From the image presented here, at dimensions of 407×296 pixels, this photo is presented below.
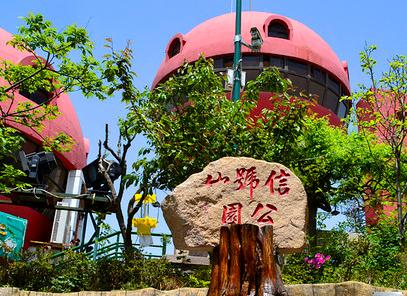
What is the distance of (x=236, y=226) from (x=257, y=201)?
1.32 metres

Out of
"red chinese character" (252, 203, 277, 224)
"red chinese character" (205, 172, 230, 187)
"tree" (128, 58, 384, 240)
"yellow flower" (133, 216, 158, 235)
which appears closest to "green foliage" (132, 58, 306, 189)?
"tree" (128, 58, 384, 240)

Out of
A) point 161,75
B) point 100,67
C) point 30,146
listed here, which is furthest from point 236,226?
point 161,75

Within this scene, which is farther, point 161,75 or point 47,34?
point 161,75

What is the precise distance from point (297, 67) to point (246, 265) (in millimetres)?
14698

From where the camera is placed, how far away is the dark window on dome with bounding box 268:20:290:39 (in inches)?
790

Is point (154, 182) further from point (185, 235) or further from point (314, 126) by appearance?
point (314, 126)

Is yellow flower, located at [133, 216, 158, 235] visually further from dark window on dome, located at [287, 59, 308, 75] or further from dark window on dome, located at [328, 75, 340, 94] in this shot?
dark window on dome, located at [328, 75, 340, 94]

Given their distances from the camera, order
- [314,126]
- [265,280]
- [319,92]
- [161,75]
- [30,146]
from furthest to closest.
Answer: [161,75], [319,92], [30,146], [314,126], [265,280]

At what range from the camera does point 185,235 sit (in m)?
6.65

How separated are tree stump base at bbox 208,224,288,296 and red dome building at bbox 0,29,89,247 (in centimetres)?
1251

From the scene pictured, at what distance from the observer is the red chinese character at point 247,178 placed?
6781 millimetres

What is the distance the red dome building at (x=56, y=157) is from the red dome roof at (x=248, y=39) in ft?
11.9

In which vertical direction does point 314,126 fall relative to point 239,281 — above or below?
above

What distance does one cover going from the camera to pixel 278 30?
66.5 ft
